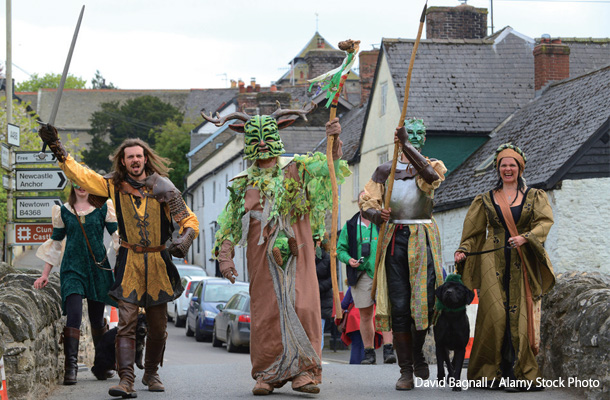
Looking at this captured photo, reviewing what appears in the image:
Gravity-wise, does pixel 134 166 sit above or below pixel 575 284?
above

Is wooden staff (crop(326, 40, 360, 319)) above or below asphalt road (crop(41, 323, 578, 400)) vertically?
above

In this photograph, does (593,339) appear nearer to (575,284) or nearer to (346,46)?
(575,284)

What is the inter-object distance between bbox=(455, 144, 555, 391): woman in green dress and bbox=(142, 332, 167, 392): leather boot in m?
2.60

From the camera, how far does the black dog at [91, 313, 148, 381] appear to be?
386 inches

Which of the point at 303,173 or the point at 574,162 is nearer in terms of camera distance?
the point at 303,173

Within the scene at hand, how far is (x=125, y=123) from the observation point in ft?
297

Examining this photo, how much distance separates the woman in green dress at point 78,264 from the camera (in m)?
9.65

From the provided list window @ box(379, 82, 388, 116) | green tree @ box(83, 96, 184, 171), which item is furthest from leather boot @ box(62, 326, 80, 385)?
green tree @ box(83, 96, 184, 171)

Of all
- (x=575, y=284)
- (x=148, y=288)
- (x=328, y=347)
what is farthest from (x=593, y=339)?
(x=328, y=347)

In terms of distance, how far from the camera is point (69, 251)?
32.4 feet

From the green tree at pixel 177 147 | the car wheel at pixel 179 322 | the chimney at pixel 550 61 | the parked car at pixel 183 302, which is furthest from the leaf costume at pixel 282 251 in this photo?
the green tree at pixel 177 147

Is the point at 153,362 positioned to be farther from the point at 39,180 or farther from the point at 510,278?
the point at 39,180

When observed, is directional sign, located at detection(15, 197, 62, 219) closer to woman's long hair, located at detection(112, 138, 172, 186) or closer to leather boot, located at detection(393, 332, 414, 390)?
woman's long hair, located at detection(112, 138, 172, 186)

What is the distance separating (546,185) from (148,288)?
15333mm
